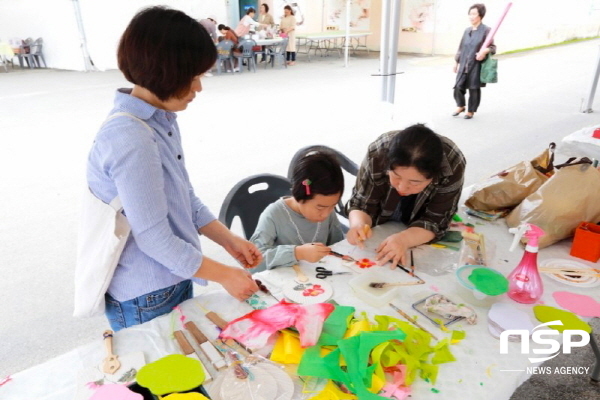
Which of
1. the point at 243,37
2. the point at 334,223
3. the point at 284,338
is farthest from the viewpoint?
the point at 243,37

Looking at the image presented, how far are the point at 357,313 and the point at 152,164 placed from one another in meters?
0.67

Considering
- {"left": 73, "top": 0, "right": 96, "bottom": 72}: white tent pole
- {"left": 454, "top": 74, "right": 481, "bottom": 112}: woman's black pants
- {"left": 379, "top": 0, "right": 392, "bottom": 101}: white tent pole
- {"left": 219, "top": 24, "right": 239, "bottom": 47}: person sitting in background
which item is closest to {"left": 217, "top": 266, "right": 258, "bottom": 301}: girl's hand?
{"left": 379, "top": 0, "right": 392, "bottom": 101}: white tent pole

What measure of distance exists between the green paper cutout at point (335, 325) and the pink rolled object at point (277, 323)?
0.01 metres

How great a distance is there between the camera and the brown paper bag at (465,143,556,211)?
5.81 feet

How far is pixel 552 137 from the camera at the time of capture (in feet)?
17.0

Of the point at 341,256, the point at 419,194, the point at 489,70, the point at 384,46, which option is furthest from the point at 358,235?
the point at 489,70

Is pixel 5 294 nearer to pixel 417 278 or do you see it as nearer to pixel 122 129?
pixel 122 129

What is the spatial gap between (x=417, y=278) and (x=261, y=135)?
13.2ft

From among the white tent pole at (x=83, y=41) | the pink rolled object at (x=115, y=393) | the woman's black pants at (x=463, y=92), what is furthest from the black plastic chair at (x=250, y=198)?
the white tent pole at (x=83, y=41)

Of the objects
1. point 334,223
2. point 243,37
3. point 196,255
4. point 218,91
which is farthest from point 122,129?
point 243,37

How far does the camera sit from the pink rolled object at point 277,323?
1036 mm

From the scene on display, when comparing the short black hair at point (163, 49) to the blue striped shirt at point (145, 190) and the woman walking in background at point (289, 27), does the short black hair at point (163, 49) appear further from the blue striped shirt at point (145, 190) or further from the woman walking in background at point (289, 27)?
the woman walking in background at point (289, 27)

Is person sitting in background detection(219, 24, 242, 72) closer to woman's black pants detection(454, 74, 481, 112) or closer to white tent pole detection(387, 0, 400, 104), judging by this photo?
woman's black pants detection(454, 74, 481, 112)

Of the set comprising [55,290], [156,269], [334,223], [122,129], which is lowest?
[55,290]
